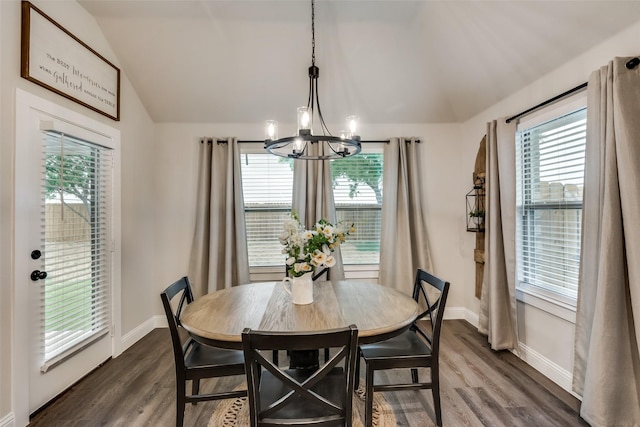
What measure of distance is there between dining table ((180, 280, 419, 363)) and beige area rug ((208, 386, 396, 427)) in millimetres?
738

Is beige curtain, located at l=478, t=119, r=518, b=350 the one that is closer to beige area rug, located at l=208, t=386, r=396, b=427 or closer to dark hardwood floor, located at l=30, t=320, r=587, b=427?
dark hardwood floor, located at l=30, t=320, r=587, b=427

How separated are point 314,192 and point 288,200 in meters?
0.37

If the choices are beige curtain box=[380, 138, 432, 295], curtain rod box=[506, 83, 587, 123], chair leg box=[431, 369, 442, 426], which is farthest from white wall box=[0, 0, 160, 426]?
curtain rod box=[506, 83, 587, 123]

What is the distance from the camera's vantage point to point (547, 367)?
Result: 8.09 ft

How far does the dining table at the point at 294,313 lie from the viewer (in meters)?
1.59

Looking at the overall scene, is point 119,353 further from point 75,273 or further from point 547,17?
point 547,17

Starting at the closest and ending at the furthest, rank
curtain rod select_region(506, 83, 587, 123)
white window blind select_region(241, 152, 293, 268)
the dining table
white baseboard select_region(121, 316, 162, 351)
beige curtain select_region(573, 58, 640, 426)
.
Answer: the dining table
beige curtain select_region(573, 58, 640, 426)
curtain rod select_region(506, 83, 587, 123)
white baseboard select_region(121, 316, 162, 351)
white window blind select_region(241, 152, 293, 268)

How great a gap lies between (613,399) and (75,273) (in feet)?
12.2

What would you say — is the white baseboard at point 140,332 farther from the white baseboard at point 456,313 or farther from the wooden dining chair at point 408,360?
the white baseboard at point 456,313

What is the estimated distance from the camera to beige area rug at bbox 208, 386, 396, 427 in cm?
196

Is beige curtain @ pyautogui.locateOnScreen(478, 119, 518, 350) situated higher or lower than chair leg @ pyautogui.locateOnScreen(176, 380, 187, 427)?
higher

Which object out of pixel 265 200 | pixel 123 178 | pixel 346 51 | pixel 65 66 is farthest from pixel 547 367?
pixel 65 66

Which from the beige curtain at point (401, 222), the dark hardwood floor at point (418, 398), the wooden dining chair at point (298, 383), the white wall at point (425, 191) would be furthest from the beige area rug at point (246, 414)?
the white wall at point (425, 191)

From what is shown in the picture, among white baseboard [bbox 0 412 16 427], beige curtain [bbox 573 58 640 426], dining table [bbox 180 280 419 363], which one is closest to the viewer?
dining table [bbox 180 280 419 363]
